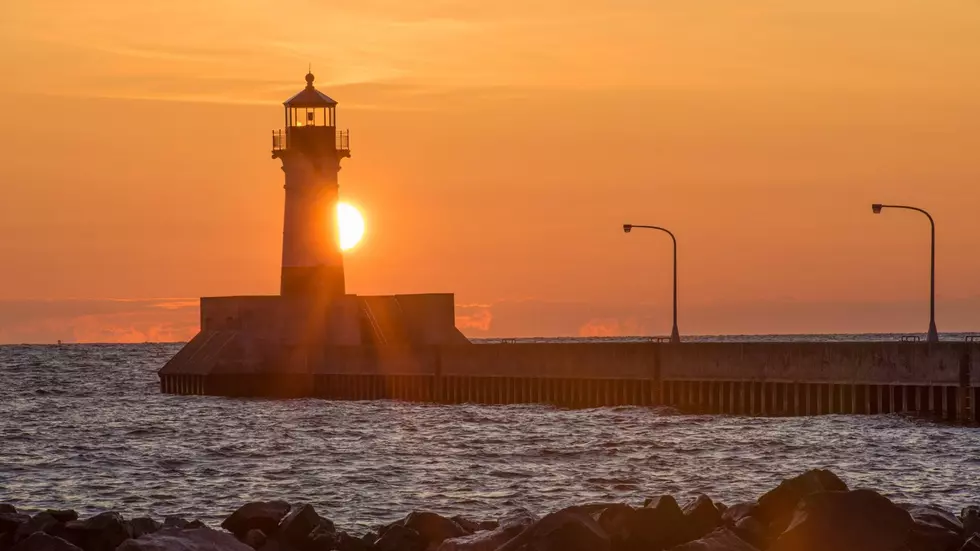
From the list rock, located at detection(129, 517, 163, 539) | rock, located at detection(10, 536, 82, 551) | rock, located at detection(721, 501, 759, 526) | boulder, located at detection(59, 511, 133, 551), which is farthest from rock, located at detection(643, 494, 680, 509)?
rock, located at detection(10, 536, 82, 551)

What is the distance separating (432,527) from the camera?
66.2ft

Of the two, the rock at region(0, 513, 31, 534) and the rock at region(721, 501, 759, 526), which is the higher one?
the rock at region(721, 501, 759, 526)

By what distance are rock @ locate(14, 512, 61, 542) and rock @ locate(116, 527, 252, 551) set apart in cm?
241

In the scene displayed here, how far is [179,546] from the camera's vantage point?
17.7m

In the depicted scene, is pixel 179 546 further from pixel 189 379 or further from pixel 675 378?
pixel 189 379

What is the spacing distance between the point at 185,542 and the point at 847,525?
25.4 ft

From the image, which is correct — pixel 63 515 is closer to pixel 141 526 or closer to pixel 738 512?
pixel 141 526

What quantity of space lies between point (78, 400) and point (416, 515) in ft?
185

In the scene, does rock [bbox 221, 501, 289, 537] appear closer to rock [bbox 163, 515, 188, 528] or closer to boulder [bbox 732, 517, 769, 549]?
rock [bbox 163, 515, 188, 528]

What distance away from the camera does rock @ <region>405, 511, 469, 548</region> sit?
2005 cm

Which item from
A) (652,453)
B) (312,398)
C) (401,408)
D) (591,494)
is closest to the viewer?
(591,494)

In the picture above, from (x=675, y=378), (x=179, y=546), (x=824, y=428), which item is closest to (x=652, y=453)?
(x=824, y=428)

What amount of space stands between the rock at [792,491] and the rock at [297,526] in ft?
19.5

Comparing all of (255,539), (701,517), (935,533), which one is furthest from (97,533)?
(935,533)
